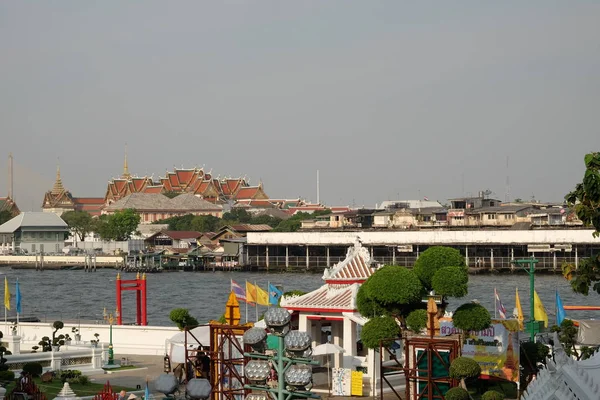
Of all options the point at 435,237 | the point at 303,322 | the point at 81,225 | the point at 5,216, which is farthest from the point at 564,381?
the point at 5,216

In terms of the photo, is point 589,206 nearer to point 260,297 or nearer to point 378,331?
point 378,331

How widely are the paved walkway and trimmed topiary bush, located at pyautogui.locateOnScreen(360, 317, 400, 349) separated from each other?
1864mm

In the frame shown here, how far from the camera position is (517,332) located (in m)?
21.1

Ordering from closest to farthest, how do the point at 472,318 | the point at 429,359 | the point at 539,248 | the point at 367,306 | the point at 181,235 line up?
the point at 429,359 < the point at 472,318 < the point at 367,306 < the point at 539,248 < the point at 181,235

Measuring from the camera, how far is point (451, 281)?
2183 centimetres

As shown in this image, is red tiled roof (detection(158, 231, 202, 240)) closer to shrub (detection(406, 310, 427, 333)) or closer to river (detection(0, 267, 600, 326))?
river (detection(0, 267, 600, 326))

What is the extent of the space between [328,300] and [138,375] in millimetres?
5160

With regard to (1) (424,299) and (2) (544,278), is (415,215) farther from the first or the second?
(1) (424,299)

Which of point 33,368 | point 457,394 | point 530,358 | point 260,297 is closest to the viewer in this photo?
point 457,394

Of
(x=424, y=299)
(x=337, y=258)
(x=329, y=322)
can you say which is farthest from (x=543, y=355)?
(x=337, y=258)

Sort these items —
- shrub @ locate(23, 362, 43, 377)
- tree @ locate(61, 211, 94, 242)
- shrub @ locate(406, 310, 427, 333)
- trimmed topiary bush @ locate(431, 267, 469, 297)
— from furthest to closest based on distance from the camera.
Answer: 1. tree @ locate(61, 211, 94, 242)
2. shrub @ locate(23, 362, 43, 377)
3. trimmed topiary bush @ locate(431, 267, 469, 297)
4. shrub @ locate(406, 310, 427, 333)

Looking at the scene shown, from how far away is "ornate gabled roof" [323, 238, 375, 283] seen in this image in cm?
2561

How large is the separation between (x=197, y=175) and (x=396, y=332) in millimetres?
160736

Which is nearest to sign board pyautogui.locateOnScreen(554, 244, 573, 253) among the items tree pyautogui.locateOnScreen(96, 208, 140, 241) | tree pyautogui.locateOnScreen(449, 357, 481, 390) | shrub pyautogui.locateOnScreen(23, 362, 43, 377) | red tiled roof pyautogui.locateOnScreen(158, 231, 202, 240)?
red tiled roof pyautogui.locateOnScreen(158, 231, 202, 240)
